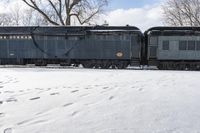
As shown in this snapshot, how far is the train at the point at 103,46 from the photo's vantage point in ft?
96.4

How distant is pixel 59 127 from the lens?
6953mm

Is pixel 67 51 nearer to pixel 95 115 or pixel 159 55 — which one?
pixel 159 55

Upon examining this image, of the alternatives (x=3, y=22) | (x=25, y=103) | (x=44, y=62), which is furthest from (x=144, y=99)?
(x=3, y=22)

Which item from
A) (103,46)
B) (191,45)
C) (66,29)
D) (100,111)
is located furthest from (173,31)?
(100,111)

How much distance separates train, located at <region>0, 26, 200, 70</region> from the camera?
29375mm

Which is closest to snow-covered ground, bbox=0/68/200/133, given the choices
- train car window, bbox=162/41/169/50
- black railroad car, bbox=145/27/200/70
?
black railroad car, bbox=145/27/200/70

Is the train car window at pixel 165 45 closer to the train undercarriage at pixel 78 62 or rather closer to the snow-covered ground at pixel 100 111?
the train undercarriage at pixel 78 62

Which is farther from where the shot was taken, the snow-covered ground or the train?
the train

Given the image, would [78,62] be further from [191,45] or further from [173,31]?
[191,45]

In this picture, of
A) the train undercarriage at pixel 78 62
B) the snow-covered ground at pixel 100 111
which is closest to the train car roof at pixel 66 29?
the train undercarriage at pixel 78 62

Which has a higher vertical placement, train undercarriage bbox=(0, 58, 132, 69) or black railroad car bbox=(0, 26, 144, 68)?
black railroad car bbox=(0, 26, 144, 68)

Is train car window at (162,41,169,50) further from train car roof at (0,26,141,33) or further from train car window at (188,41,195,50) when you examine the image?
train car roof at (0,26,141,33)

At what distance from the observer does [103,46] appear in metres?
30.5

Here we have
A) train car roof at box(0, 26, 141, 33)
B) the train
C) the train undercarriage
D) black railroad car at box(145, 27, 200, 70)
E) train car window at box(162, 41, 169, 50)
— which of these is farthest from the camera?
train car roof at box(0, 26, 141, 33)
